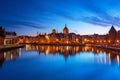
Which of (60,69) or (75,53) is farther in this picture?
(75,53)

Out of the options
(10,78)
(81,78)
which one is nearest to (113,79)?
(81,78)

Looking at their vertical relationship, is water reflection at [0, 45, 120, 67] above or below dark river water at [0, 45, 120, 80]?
above

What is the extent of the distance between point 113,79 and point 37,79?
7357mm

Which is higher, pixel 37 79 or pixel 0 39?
pixel 0 39

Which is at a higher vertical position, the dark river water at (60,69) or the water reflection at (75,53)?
the water reflection at (75,53)

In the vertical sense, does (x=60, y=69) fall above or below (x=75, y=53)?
below

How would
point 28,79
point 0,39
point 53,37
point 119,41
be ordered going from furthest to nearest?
point 53,37, point 119,41, point 0,39, point 28,79

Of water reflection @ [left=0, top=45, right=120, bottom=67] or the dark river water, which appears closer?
the dark river water

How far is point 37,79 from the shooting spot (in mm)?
19438

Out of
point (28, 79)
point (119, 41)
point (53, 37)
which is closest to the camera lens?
point (28, 79)

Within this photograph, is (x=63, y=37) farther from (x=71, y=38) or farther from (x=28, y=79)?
(x=28, y=79)

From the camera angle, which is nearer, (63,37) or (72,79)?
(72,79)

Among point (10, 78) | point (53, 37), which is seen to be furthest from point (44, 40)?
point (10, 78)

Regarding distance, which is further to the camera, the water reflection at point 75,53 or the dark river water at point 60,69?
the water reflection at point 75,53
